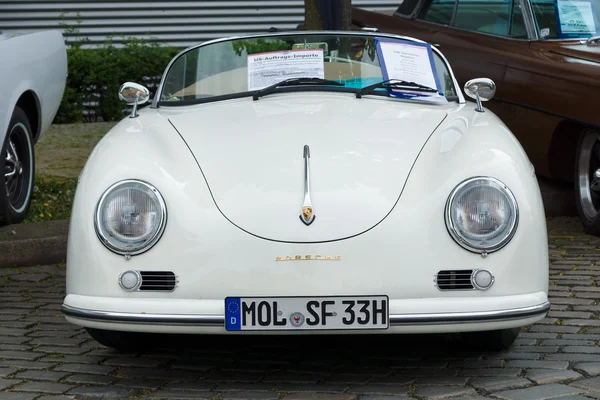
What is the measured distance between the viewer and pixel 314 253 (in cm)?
354

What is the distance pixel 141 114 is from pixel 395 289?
166 centimetres

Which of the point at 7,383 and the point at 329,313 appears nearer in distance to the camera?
the point at 329,313

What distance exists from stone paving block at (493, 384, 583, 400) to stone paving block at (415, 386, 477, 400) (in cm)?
10

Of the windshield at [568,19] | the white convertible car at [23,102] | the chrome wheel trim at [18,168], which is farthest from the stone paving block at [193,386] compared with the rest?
the windshield at [568,19]

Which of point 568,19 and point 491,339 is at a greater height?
point 568,19

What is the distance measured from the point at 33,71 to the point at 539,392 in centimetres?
409

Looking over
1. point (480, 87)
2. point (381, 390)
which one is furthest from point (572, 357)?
point (480, 87)

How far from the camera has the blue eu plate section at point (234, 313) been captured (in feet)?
11.6

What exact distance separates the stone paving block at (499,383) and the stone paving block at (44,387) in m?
1.47

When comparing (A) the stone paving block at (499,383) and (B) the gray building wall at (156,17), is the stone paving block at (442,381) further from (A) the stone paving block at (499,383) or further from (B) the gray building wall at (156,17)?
(B) the gray building wall at (156,17)

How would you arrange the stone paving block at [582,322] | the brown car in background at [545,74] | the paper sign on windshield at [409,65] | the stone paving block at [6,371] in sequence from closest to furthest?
the stone paving block at [6,371] → the stone paving block at [582,322] → the paper sign on windshield at [409,65] → the brown car in background at [545,74]

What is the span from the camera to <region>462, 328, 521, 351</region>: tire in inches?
160

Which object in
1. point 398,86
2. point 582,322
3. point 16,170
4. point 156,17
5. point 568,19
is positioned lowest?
point 582,322

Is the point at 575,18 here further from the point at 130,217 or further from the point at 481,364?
the point at 130,217
